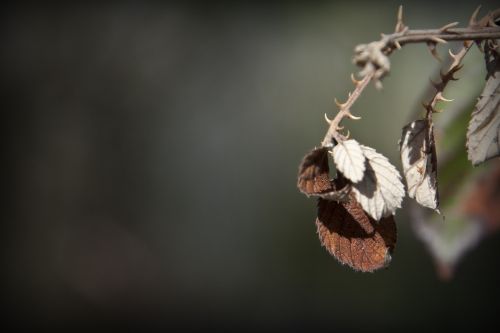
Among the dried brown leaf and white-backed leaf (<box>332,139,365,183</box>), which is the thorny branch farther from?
the dried brown leaf

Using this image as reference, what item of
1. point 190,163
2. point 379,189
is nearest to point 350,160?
point 379,189

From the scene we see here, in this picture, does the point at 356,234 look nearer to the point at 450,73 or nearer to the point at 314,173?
the point at 314,173

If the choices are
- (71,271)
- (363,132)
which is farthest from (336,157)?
(71,271)

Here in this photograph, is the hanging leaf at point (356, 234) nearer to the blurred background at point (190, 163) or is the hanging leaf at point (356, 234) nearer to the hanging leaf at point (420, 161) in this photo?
the hanging leaf at point (420, 161)

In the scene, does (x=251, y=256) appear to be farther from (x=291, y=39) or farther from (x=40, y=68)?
(x=40, y=68)

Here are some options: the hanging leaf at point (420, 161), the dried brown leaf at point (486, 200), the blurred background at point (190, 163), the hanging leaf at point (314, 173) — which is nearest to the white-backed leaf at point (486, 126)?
the hanging leaf at point (420, 161)

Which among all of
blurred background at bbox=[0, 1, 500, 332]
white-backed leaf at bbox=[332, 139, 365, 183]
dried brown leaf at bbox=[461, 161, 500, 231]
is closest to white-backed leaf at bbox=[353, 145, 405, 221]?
white-backed leaf at bbox=[332, 139, 365, 183]
